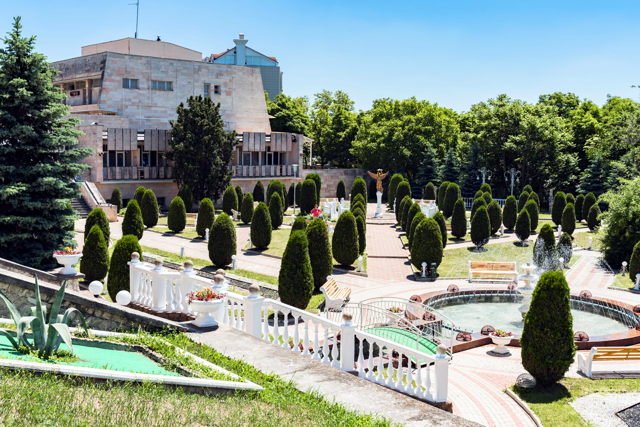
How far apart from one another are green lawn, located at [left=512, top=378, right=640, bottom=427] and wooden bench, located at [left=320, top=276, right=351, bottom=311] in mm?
6456

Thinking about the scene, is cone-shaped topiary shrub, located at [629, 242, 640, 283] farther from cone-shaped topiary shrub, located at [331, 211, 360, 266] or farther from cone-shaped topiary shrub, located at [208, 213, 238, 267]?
cone-shaped topiary shrub, located at [208, 213, 238, 267]

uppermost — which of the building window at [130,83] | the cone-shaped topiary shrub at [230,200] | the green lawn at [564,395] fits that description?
the building window at [130,83]

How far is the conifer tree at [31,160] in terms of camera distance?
16234 mm

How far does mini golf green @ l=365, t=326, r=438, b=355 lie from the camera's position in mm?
12422

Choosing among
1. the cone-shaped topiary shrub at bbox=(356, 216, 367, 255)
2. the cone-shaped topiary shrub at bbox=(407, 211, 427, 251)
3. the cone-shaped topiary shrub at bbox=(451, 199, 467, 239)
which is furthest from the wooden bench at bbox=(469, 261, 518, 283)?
the cone-shaped topiary shrub at bbox=(451, 199, 467, 239)

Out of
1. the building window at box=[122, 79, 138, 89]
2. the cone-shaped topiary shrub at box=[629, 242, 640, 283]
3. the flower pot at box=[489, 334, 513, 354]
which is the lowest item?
the flower pot at box=[489, 334, 513, 354]

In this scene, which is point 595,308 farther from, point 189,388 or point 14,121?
point 14,121

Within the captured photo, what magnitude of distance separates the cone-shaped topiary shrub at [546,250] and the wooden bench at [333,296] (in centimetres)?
1037

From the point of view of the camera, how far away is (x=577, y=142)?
55562 millimetres

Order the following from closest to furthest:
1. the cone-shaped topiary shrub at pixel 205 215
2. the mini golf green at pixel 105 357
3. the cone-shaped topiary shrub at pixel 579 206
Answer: the mini golf green at pixel 105 357 → the cone-shaped topiary shrub at pixel 205 215 → the cone-shaped topiary shrub at pixel 579 206

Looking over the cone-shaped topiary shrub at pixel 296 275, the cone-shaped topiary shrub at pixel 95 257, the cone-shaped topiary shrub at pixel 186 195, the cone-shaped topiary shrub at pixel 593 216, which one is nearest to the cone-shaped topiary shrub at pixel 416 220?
the cone-shaped topiary shrub at pixel 296 275

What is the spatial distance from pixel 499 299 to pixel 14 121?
645 inches

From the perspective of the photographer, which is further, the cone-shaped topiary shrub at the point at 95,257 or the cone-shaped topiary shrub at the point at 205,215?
the cone-shaped topiary shrub at the point at 205,215

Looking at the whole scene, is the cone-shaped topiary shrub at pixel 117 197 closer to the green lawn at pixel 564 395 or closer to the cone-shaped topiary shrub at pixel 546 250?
the cone-shaped topiary shrub at pixel 546 250
